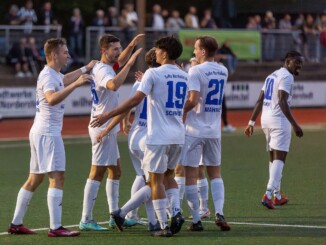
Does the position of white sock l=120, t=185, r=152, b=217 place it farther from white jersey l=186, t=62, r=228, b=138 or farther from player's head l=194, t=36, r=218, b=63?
player's head l=194, t=36, r=218, b=63

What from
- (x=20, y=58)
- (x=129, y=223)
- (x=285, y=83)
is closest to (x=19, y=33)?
(x=20, y=58)

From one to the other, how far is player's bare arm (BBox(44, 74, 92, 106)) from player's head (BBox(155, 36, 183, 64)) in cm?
84

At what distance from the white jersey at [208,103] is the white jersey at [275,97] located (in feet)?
7.86

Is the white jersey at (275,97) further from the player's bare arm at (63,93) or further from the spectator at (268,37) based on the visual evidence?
the spectator at (268,37)

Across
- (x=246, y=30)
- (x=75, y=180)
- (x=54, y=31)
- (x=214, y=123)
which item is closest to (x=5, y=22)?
(x=54, y=31)

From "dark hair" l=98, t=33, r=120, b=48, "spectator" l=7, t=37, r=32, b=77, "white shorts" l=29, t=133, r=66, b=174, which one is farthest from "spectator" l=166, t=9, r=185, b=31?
"white shorts" l=29, t=133, r=66, b=174

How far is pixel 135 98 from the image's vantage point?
37.6 ft

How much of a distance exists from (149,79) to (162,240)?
1809 millimetres

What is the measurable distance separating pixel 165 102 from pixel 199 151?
3.92 feet

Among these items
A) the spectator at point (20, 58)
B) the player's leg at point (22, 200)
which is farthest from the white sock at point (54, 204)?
the spectator at point (20, 58)

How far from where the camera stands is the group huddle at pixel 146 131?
1162cm

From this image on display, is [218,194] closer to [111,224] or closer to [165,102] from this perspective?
[111,224]

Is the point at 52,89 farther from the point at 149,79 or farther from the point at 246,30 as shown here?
the point at 246,30

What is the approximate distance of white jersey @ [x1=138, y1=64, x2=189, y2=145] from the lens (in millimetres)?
11562
